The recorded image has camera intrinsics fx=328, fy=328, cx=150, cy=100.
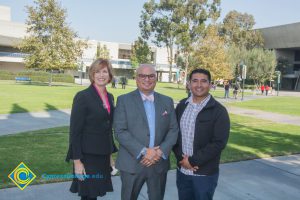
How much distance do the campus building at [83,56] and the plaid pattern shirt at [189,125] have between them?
44.3 metres

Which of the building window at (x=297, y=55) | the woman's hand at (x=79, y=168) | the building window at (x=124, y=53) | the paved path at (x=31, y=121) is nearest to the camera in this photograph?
the woman's hand at (x=79, y=168)

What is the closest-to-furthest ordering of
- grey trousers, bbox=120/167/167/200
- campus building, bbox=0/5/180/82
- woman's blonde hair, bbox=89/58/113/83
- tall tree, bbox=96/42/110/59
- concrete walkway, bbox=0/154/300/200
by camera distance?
1. grey trousers, bbox=120/167/167/200
2. woman's blonde hair, bbox=89/58/113/83
3. concrete walkway, bbox=0/154/300/200
4. campus building, bbox=0/5/180/82
5. tall tree, bbox=96/42/110/59

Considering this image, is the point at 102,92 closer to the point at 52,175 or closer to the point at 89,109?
the point at 89,109

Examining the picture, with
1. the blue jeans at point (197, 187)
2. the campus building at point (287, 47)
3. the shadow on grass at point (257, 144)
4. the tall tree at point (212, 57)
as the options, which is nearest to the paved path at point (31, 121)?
the shadow on grass at point (257, 144)

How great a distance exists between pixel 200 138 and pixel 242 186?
7.70 feet

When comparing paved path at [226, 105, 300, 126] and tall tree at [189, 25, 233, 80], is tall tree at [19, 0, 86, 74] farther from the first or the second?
paved path at [226, 105, 300, 126]

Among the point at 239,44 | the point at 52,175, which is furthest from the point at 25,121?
the point at 239,44

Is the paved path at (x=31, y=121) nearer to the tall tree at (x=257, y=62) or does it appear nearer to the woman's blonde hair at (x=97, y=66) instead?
the woman's blonde hair at (x=97, y=66)

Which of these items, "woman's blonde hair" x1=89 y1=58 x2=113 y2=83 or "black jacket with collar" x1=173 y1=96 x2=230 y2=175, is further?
"woman's blonde hair" x1=89 y1=58 x2=113 y2=83

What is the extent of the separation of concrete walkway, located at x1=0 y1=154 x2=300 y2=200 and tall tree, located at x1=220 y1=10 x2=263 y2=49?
65158 mm

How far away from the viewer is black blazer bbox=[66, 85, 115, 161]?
10.6 ft

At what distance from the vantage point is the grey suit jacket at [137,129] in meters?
3.09

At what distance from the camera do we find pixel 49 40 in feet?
107

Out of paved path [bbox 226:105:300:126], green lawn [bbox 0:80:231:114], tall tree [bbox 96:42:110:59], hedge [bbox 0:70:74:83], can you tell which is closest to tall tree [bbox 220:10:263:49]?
tall tree [bbox 96:42:110:59]
